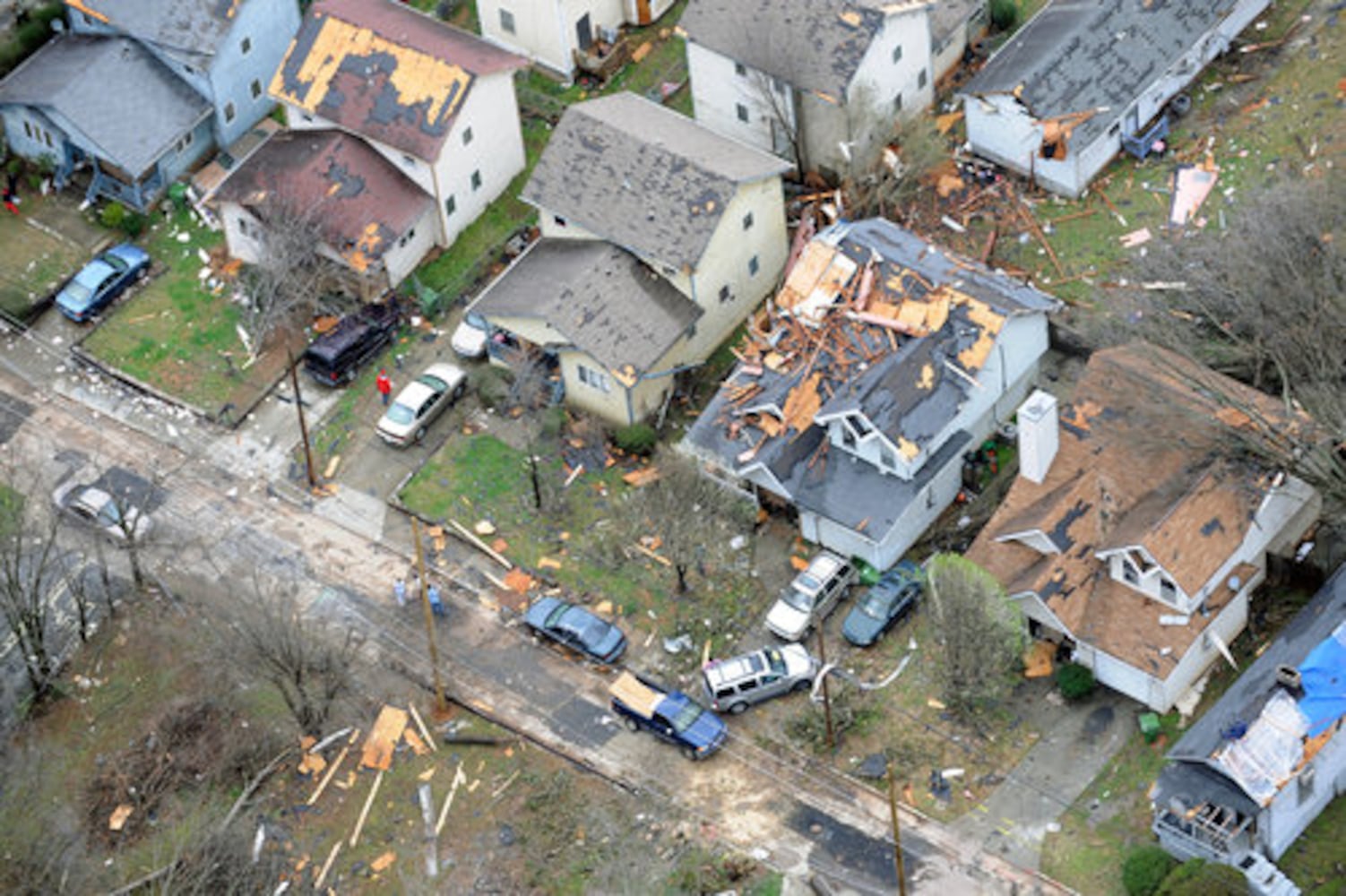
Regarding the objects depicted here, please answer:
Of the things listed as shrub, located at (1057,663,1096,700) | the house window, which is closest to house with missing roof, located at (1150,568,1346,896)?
shrub, located at (1057,663,1096,700)

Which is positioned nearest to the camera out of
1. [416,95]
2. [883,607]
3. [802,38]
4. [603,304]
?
[883,607]

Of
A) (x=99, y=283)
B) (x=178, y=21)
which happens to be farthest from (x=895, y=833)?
(x=178, y=21)

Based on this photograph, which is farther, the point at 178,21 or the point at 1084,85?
the point at 178,21

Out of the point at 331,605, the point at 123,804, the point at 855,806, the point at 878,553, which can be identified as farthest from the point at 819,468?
the point at 123,804

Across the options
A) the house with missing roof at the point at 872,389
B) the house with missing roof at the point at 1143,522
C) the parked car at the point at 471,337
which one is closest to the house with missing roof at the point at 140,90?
the parked car at the point at 471,337

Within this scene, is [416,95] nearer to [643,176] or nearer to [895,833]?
[643,176]

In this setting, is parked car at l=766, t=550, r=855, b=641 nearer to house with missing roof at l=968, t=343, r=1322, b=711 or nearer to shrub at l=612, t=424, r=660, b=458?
house with missing roof at l=968, t=343, r=1322, b=711

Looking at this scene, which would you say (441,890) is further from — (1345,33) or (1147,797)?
(1345,33)
